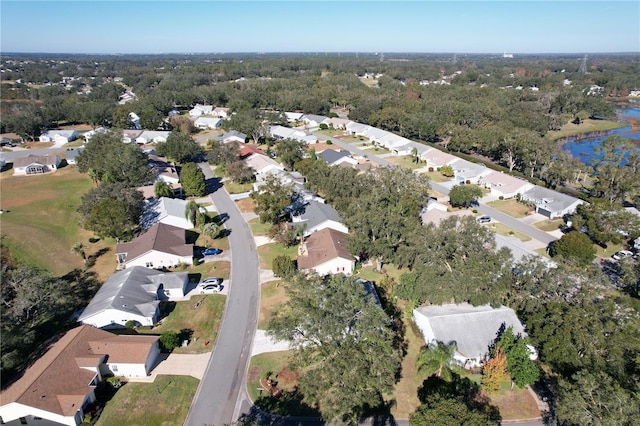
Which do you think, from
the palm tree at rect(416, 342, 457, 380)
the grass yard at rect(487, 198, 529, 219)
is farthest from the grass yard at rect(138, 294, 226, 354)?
the grass yard at rect(487, 198, 529, 219)

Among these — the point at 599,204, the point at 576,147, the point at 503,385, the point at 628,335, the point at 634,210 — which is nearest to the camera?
the point at 628,335

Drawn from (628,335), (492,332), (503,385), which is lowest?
(503,385)

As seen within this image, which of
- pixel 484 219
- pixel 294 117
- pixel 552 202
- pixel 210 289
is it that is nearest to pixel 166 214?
pixel 210 289

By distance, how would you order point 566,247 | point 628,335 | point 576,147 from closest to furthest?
point 628,335 → point 566,247 → point 576,147

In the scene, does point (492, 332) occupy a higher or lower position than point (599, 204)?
Answer: lower

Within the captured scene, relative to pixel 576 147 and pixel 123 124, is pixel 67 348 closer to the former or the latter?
pixel 123 124

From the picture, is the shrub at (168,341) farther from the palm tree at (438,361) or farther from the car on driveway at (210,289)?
the palm tree at (438,361)

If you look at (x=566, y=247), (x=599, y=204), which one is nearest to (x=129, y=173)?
(x=566, y=247)
